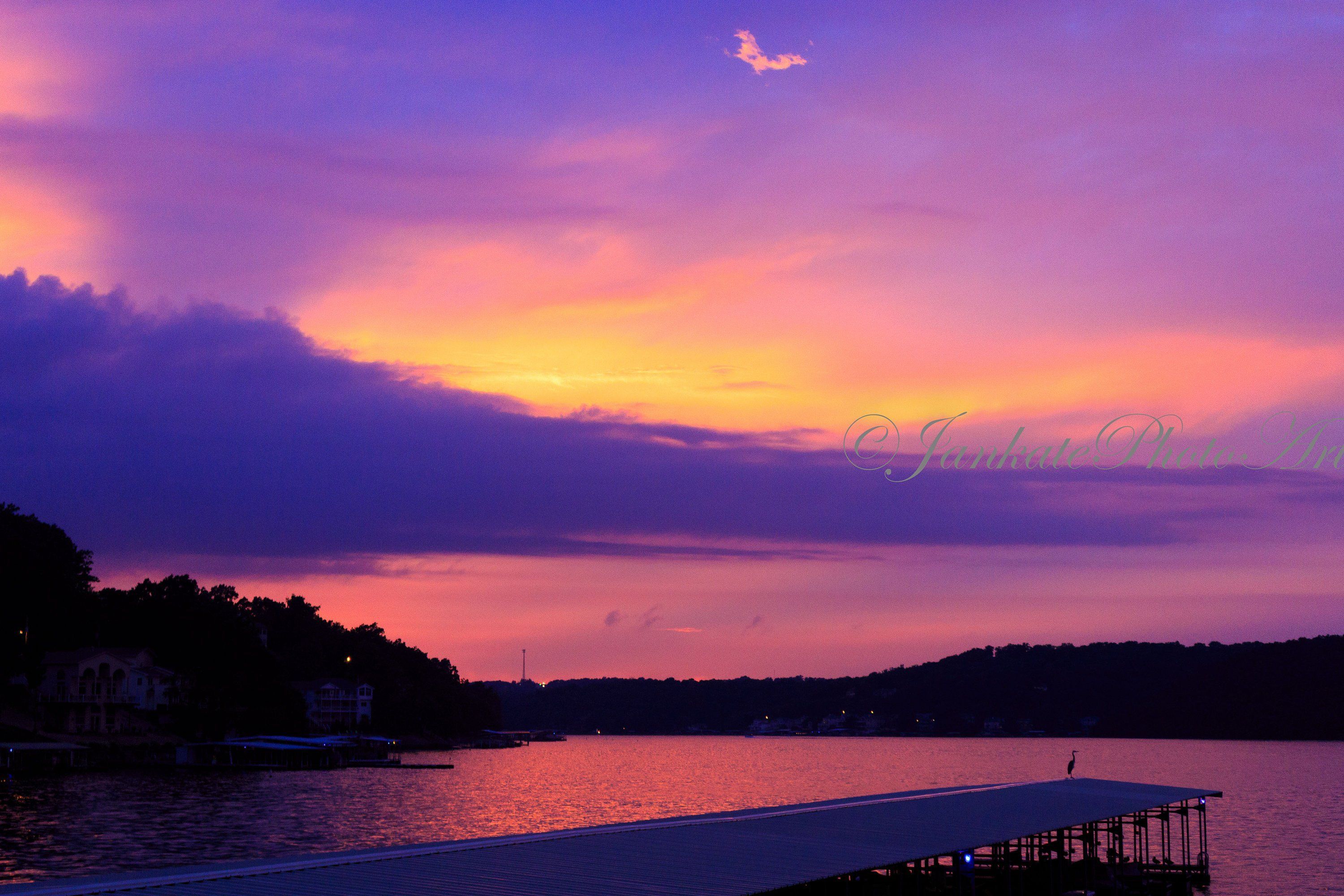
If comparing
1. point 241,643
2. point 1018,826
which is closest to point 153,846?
point 1018,826

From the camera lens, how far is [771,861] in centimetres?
3866

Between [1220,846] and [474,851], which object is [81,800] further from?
[1220,846]

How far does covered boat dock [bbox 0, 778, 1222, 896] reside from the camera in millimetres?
32156

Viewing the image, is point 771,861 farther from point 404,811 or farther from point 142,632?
point 142,632

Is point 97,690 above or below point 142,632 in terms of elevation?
below

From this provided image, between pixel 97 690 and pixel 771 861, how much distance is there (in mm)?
140639

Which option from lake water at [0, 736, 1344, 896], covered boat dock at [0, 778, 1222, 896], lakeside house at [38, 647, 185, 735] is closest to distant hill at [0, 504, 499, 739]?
lakeside house at [38, 647, 185, 735]

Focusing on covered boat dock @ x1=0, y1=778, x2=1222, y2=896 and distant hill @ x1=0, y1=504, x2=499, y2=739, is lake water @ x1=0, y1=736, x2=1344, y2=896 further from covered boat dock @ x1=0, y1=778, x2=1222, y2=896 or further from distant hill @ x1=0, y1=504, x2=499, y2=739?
distant hill @ x1=0, y1=504, x2=499, y2=739

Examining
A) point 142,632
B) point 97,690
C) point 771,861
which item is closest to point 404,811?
point 97,690

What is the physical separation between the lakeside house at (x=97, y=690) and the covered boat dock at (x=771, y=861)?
400 feet

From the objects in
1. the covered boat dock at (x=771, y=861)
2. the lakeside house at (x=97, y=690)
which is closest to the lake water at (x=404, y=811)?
the covered boat dock at (x=771, y=861)

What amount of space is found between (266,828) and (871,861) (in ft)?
202

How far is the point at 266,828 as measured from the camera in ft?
293

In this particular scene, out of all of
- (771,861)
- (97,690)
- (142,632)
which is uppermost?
(142,632)
